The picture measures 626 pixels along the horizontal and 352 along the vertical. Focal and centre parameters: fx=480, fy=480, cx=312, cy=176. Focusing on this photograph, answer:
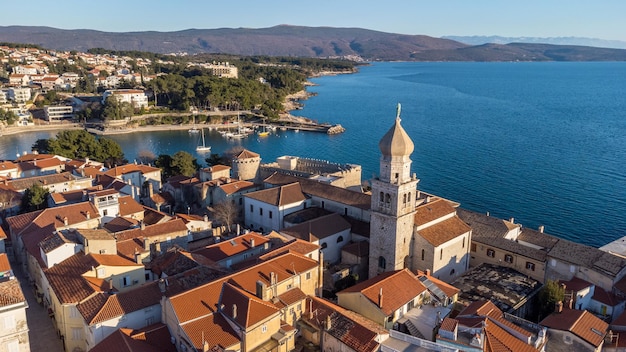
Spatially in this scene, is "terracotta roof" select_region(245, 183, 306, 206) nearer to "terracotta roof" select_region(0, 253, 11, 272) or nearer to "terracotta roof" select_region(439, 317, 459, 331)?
"terracotta roof" select_region(0, 253, 11, 272)

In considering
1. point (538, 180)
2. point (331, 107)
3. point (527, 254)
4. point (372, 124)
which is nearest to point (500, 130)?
point (372, 124)

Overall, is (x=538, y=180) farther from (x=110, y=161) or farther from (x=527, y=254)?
(x=110, y=161)

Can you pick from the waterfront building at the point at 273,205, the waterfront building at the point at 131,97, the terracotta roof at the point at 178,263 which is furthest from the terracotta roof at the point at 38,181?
the waterfront building at the point at 131,97

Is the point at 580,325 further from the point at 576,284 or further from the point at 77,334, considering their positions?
the point at 77,334

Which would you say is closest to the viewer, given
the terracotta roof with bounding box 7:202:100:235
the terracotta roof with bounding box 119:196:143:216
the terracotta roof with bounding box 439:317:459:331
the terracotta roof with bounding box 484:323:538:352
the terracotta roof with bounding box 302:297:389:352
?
the terracotta roof with bounding box 484:323:538:352

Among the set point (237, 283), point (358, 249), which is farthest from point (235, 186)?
point (237, 283)

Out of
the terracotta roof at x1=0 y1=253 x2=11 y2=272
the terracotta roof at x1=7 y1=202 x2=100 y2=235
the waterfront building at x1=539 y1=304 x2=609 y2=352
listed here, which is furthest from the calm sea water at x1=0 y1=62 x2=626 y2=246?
the terracotta roof at x1=0 y1=253 x2=11 y2=272
